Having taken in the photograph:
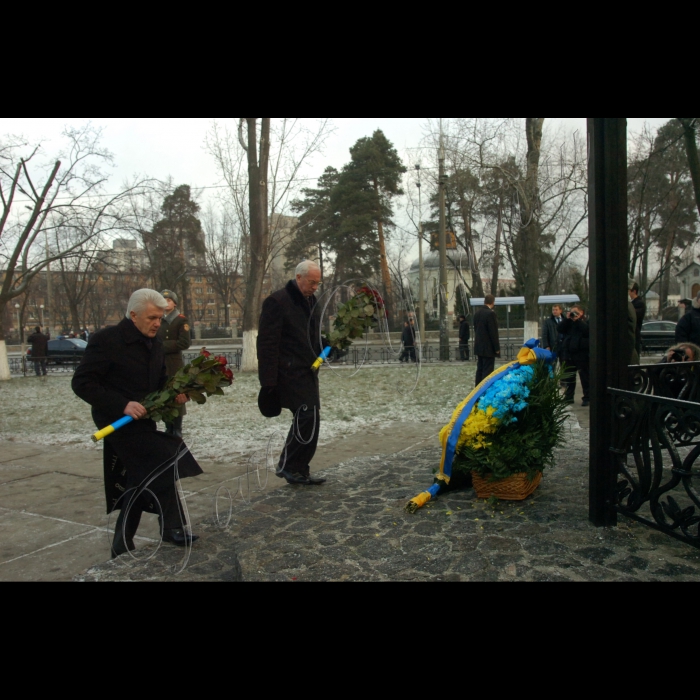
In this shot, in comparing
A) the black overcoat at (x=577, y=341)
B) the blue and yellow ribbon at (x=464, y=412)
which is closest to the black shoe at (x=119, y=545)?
the blue and yellow ribbon at (x=464, y=412)

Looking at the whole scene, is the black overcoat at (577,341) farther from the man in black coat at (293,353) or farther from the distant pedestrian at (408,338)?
the man in black coat at (293,353)

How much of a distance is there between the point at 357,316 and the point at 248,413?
6339 millimetres

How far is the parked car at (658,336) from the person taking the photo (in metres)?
24.9

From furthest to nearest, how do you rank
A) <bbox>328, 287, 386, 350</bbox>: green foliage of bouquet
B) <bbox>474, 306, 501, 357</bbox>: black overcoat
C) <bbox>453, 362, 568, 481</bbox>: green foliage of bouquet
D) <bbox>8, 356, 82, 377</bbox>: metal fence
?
<bbox>8, 356, 82, 377</bbox>: metal fence < <bbox>474, 306, 501, 357</bbox>: black overcoat < <bbox>328, 287, 386, 350</bbox>: green foliage of bouquet < <bbox>453, 362, 568, 481</bbox>: green foliage of bouquet

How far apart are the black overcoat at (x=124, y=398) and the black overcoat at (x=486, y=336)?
26.7 ft

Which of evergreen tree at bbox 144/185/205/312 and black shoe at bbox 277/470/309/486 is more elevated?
evergreen tree at bbox 144/185/205/312

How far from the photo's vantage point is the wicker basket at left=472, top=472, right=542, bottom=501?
178 inches

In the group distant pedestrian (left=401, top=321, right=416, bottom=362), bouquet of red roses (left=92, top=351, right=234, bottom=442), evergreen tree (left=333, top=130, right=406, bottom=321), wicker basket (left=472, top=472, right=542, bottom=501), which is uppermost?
evergreen tree (left=333, top=130, right=406, bottom=321)

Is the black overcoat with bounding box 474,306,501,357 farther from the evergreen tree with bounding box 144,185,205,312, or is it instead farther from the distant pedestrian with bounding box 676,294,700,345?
the evergreen tree with bounding box 144,185,205,312

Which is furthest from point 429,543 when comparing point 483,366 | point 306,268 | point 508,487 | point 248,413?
point 483,366

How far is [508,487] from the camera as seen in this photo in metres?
4.55

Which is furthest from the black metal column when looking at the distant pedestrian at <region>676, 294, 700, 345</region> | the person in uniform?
the person in uniform

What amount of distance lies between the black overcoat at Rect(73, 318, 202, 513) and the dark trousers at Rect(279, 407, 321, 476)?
1.40 m

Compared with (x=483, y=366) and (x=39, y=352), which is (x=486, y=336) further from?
(x=39, y=352)
